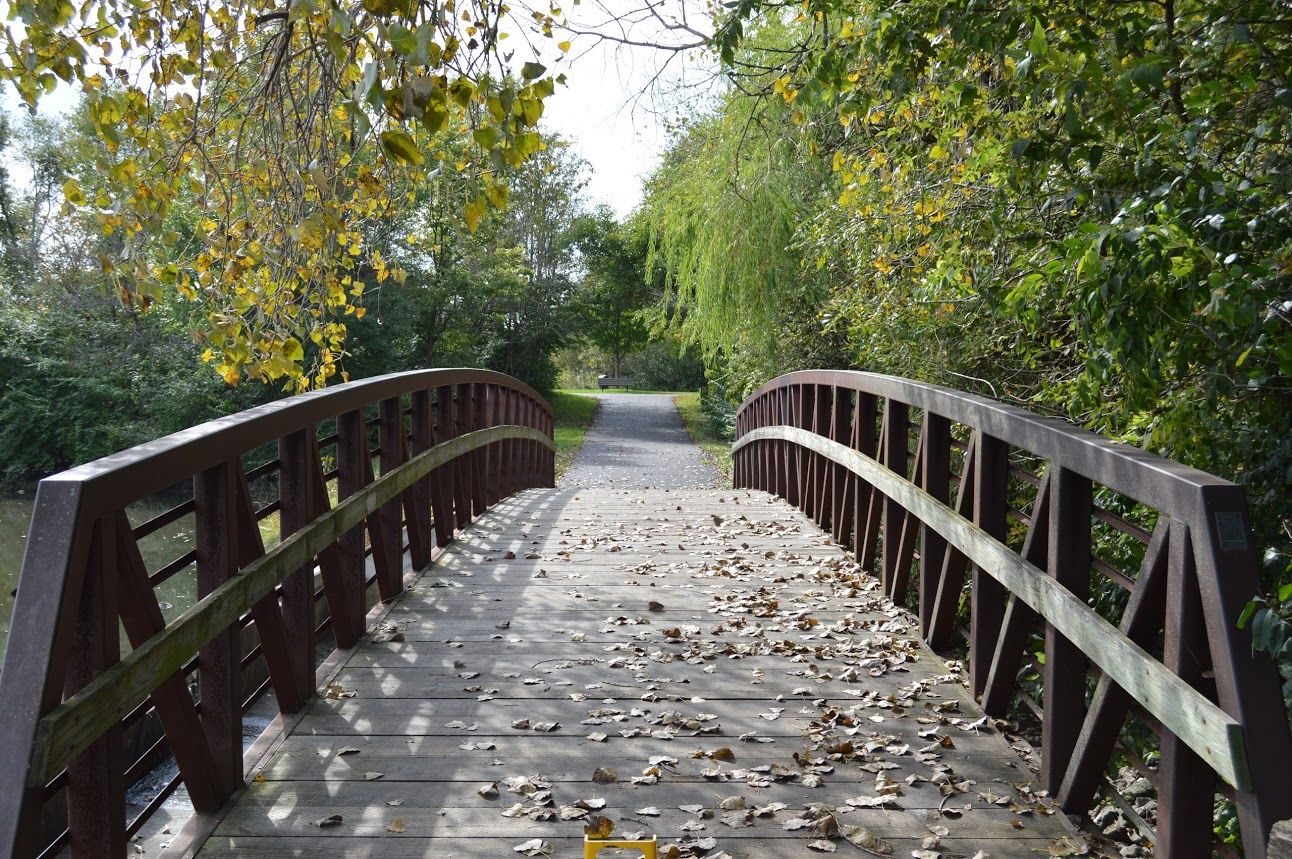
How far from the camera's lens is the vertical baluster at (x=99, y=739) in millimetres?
2688

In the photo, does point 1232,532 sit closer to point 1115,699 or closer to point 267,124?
point 1115,699

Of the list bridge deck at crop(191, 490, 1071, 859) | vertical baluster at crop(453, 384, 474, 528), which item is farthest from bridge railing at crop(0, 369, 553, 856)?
vertical baluster at crop(453, 384, 474, 528)

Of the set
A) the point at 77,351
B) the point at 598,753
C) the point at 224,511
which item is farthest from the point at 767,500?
the point at 77,351

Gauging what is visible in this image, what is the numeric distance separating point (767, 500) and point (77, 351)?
61.5ft

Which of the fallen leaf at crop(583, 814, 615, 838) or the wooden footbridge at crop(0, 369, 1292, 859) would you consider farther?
the fallen leaf at crop(583, 814, 615, 838)

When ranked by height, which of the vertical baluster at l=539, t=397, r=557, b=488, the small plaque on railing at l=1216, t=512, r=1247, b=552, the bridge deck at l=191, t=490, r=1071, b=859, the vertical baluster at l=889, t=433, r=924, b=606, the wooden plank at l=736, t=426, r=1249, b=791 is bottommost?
the vertical baluster at l=539, t=397, r=557, b=488

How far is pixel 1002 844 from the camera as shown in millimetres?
3281

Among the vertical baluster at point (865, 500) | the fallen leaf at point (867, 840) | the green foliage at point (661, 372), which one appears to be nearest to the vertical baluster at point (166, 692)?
the fallen leaf at point (867, 840)

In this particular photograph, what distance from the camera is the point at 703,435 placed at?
30938 millimetres

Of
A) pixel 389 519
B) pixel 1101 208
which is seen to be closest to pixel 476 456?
pixel 389 519

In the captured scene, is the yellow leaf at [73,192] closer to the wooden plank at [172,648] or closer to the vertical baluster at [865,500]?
the wooden plank at [172,648]

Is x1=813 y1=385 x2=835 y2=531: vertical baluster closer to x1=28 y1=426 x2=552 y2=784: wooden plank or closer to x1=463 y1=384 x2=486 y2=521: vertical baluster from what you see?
x1=463 y1=384 x2=486 y2=521: vertical baluster

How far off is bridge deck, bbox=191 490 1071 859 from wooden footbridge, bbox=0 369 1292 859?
0.02 meters

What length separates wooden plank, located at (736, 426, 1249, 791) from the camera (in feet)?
8.04
